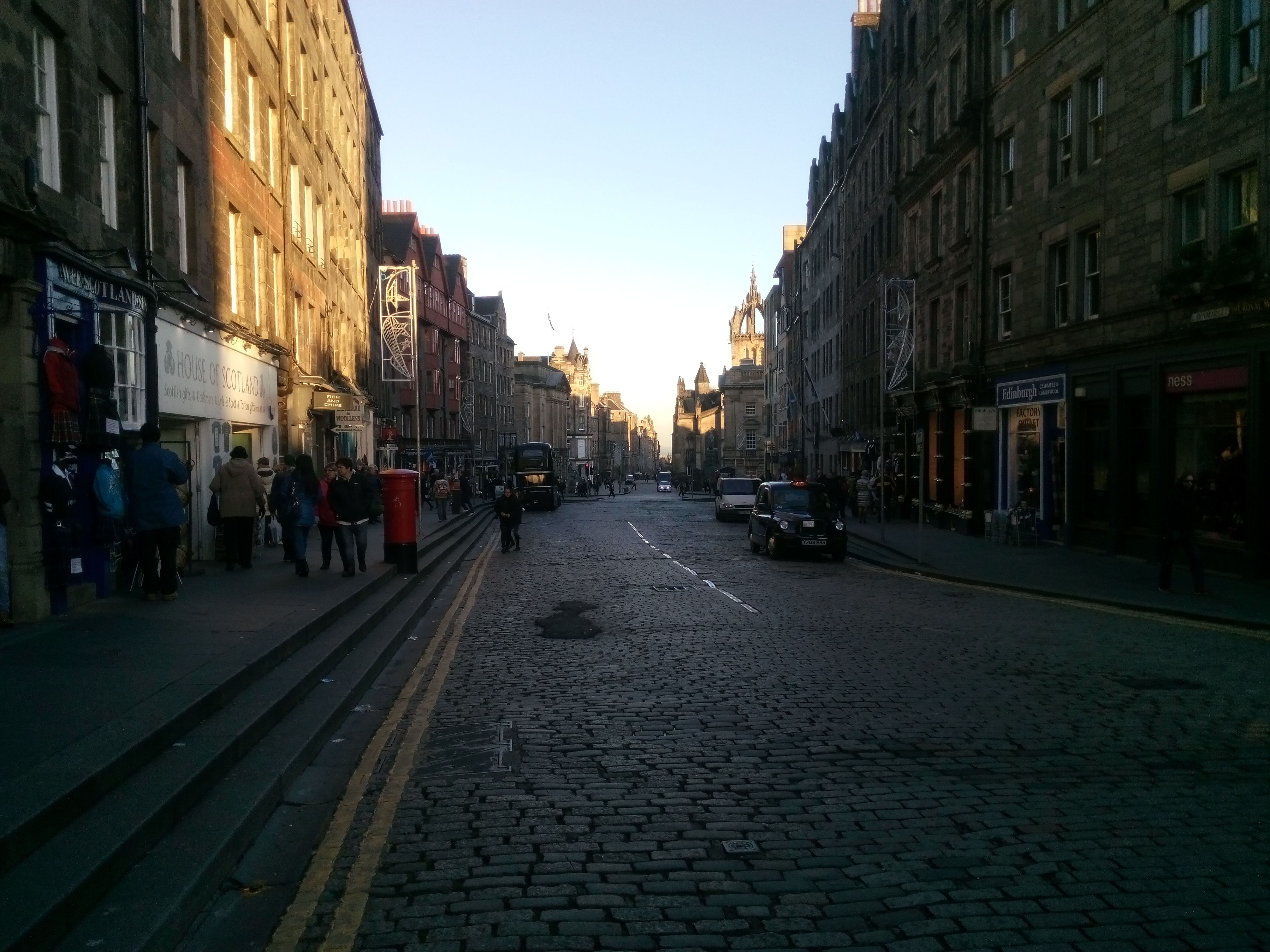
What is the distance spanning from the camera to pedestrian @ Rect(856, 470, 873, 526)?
3550 cm

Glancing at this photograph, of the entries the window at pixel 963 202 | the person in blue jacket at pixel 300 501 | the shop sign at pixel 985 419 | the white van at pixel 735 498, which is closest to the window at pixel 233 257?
the person in blue jacket at pixel 300 501

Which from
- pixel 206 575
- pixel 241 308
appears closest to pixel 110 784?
pixel 206 575

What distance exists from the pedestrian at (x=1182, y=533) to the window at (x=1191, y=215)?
5089mm

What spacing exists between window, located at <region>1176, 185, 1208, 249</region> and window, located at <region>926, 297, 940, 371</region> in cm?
1324

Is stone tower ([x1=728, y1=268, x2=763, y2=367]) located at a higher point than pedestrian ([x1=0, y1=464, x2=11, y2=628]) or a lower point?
higher

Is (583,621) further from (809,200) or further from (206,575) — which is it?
(809,200)

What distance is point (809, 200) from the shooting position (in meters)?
65.6

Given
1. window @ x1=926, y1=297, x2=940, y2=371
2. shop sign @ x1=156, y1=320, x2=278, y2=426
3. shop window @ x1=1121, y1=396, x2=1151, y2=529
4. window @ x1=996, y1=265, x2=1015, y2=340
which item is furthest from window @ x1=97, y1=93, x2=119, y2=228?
window @ x1=926, y1=297, x2=940, y2=371

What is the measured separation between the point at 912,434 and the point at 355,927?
109ft

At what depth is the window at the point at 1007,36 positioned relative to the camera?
25828 mm

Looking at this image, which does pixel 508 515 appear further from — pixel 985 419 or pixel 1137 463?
pixel 1137 463

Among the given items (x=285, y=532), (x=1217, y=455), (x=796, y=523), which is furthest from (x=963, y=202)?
(x=285, y=532)

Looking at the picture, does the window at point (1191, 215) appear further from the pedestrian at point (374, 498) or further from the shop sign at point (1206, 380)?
the pedestrian at point (374, 498)

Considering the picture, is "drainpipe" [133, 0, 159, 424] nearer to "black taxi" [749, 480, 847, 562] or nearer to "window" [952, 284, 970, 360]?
"black taxi" [749, 480, 847, 562]
